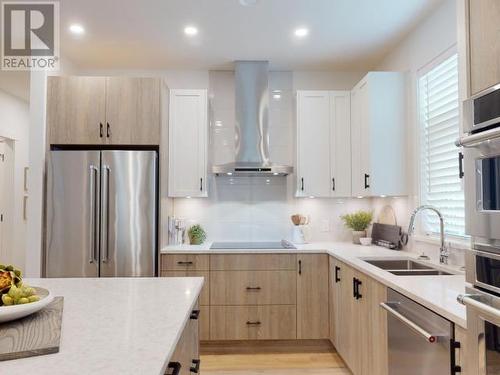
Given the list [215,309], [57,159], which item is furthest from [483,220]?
[57,159]

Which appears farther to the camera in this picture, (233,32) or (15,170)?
(15,170)

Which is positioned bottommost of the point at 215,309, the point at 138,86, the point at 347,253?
the point at 215,309

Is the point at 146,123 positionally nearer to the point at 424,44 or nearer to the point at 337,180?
the point at 337,180

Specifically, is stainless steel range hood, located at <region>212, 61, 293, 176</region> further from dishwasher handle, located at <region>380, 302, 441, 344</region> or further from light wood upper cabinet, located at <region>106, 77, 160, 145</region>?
dishwasher handle, located at <region>380, 302, 441, 344</region>

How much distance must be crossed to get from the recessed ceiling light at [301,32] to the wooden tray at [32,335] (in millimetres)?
2661

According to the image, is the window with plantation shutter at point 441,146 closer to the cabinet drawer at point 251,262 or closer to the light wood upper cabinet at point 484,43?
the cabinet drawer at point 251,262

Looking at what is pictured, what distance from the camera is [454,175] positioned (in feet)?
7.89

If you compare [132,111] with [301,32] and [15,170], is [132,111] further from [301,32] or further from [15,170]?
[15,170]

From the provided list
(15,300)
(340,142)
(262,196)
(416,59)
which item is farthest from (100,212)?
(416,59)

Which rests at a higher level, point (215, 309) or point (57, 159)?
point (57, 159)

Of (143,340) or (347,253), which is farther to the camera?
(347,253)

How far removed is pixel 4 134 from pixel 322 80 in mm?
4321

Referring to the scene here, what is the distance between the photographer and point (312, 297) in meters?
3.09

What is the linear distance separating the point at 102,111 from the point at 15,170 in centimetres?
289
